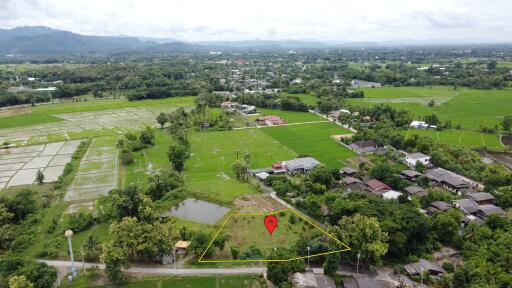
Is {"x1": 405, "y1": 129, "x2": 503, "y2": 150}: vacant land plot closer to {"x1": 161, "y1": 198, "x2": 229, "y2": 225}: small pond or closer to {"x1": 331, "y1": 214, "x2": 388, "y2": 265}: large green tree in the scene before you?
{"x1": 331, "y1": 214, "x2": 388, "y2": 265}: large green tree

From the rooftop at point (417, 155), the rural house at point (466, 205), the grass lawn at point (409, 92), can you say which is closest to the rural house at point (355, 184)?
the rural house at point (466, 205)

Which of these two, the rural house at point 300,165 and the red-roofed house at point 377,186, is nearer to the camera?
the red-roofed house at point 377,186

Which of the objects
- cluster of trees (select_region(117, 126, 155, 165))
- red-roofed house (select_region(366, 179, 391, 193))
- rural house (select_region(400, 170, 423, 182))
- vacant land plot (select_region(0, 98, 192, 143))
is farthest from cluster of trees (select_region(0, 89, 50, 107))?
rural house (select_region(400, 170, 423, 182))

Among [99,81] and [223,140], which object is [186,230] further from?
[99,81]

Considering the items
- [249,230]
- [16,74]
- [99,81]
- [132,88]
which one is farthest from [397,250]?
[16,74]

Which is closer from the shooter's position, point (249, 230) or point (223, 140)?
point (249, 230)

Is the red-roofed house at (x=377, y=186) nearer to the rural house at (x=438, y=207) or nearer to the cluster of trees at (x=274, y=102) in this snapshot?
the rural house at (x=438, y=207)

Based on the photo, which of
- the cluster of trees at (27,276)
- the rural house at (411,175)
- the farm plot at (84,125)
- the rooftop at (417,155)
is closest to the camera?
the cluster of trees at (27,276)
